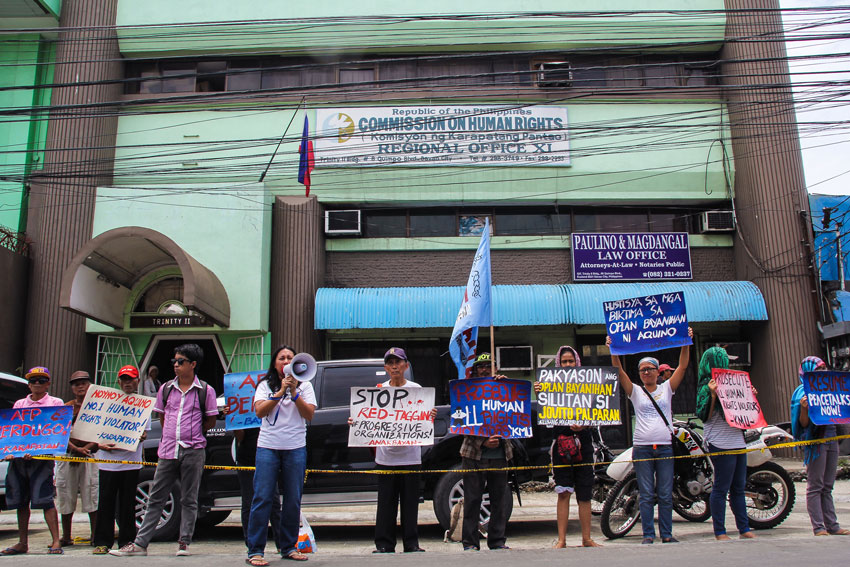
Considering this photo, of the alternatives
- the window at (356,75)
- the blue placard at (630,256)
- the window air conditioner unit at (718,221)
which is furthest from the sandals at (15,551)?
the window air conditioner unit at (718,221)

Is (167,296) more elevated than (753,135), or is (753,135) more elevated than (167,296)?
(753,135)

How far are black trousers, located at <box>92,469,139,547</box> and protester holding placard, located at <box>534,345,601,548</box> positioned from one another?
3955 millimetres

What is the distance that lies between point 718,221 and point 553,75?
497cm

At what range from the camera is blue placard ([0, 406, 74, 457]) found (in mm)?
6266

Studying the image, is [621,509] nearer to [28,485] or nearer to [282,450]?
[282,450]

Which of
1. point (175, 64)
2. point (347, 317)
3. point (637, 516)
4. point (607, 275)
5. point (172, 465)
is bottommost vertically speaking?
point (637, 516)

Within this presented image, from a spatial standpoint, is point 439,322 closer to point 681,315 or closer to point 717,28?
point 681,315

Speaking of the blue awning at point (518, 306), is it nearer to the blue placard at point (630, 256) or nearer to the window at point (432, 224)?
the blue placard at point (630, 256)

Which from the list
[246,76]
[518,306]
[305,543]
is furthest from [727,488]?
[246,76]

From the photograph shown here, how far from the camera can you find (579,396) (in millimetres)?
6477

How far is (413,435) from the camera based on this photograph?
5980 millimetres

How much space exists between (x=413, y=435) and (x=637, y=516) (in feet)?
9.22

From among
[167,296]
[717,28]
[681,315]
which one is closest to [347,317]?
[167,296]

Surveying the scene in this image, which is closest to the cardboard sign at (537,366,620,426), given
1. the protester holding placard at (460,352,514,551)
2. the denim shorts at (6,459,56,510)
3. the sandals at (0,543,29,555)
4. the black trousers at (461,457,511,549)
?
the protester holding placard at (460,352,514,551)
